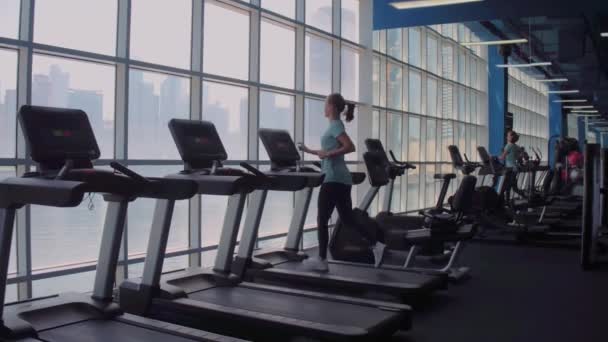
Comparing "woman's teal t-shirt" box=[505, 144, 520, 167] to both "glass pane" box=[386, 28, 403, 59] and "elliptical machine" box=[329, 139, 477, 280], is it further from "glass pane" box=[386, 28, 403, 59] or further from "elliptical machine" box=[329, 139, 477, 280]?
"elliptical machine" box=[329, 139, 477, 280]

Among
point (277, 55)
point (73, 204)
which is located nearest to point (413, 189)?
point (277, 55)

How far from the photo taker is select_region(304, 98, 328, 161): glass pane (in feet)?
25.2

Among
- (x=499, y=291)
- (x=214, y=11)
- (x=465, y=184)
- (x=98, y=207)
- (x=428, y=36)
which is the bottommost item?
(x=499, y=291)

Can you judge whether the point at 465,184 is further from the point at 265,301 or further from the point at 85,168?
the point at 85,168

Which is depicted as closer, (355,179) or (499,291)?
(499,291)

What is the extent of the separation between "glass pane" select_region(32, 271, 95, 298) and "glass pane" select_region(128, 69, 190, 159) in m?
1.20

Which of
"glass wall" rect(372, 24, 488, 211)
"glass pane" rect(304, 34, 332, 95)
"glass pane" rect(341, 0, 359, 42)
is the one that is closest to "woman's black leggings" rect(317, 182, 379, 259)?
"glass pane" rect(304, 34, 332, 95)

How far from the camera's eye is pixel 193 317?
3492mm

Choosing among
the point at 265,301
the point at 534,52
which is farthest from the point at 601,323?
the point at 534,52

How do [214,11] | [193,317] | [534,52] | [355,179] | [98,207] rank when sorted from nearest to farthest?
[193,317] → [355,179] → [214,11] → [98,207] → [534,52]

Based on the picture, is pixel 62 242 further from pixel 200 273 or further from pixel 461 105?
pixel 461 105

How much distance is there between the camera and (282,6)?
6.88m

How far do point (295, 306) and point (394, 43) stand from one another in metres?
7.42

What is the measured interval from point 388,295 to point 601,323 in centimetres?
142
